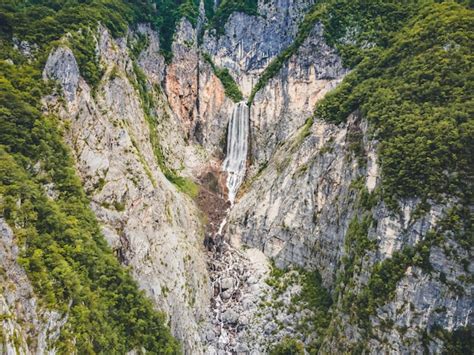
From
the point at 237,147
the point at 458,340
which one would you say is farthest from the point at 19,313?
the point at 237,147

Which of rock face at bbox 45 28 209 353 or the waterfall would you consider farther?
the waterfall

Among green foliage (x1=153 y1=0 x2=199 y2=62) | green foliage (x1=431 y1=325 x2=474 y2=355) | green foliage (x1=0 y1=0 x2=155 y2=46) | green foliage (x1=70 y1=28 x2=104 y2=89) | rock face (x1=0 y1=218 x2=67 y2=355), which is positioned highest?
green foliage (x1=153 y1=0 x2=199 y2=62)

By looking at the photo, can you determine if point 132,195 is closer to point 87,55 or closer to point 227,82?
point 87,55

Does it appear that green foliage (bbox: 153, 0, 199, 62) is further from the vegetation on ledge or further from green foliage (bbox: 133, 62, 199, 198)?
the vegetation on ledge

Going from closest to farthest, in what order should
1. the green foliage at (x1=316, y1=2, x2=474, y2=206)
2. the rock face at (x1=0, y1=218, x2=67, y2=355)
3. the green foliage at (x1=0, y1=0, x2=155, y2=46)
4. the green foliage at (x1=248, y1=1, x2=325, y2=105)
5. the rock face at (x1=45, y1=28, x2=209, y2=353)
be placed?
the rock face at (x1=0, y1=218, x2=67, y2=355)
the green foliage at (x1=316, y1=2, x2=474, y2=206)
the rock face at (x1=45, y1=28, x2=209, y2=353)
the green foliage at (x1=0, y1=0, x2=155, y2=46)
the green foliage at (x1=248, y1=1, x2=325, y2=105)

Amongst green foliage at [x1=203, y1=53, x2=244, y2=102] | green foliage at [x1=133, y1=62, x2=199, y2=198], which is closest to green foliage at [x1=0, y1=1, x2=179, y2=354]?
green foliage at [x1=133, y1=62, x2=199, y2=198]

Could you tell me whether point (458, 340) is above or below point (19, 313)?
below
